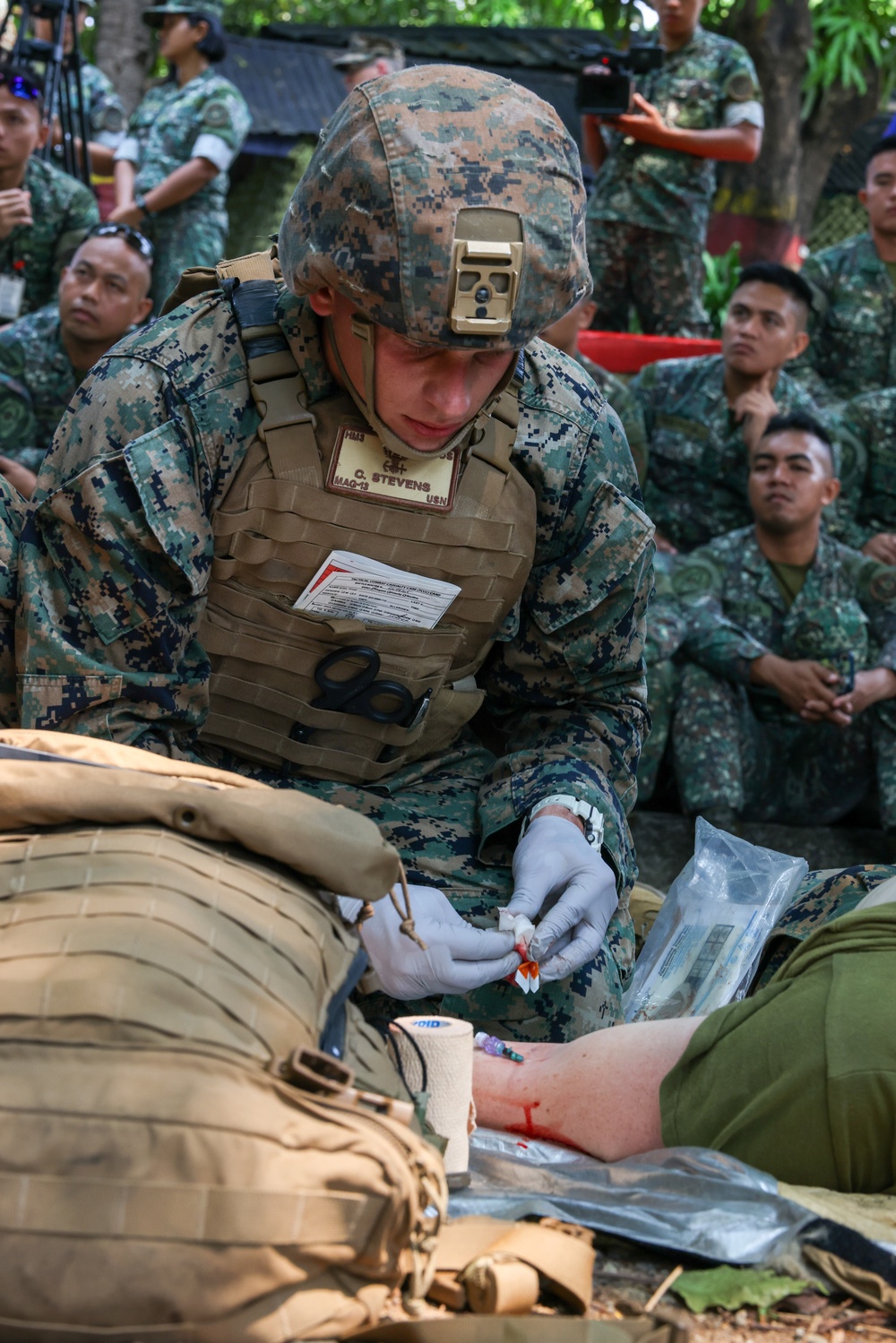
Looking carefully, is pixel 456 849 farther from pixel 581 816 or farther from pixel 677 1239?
pixel 677 1239

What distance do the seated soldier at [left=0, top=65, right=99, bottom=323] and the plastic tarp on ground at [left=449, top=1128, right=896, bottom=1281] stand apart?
5.08 m

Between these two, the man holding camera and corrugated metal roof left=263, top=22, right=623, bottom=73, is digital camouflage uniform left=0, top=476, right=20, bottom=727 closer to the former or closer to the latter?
the man holding camera

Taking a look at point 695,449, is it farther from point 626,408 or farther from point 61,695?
point 61,695

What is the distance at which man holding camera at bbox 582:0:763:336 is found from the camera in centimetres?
664

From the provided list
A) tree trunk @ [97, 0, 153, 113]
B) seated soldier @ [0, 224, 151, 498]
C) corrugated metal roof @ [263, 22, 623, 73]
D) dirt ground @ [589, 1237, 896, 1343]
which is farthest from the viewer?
corrugated metal roof @ [263, 22, 623, 73]

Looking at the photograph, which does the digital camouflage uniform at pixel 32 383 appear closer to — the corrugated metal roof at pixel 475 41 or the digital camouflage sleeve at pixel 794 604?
the digital camouflage sleeve at pixel 794 604

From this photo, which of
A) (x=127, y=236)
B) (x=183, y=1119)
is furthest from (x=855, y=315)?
(x=183, y=1119)

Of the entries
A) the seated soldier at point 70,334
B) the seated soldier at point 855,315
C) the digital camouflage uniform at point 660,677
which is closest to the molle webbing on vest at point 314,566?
the digital camouflage uniform at point 660,677

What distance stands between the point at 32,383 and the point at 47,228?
3.76 ft

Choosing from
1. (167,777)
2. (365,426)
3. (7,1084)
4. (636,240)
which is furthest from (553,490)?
(636,240)

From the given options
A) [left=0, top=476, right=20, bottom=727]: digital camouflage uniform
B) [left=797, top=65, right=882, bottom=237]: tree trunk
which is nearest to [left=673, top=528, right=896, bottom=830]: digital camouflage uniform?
[left=0, top=476, right=20, bottom=727]: digital camouflage uniform

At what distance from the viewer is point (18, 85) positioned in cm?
580

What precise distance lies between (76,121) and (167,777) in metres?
6.84

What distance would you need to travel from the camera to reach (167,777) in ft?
5.55
